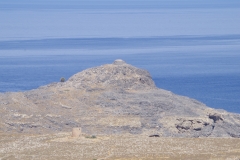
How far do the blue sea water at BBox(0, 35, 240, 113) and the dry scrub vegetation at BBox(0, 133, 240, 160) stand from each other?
42.7 metres

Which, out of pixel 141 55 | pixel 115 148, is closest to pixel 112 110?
pixel 115 148

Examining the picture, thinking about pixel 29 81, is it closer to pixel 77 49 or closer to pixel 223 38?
pixel 77 49

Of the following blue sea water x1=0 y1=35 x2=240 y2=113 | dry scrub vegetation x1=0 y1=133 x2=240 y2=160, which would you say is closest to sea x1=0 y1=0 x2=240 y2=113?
blue sea water x1=0 y1=35 x2=240 y2=113

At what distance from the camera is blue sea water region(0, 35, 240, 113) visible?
9225cm

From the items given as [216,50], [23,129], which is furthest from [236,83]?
[23,129]

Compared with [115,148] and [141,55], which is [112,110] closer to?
[115,148]

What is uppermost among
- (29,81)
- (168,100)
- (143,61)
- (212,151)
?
(143,61)

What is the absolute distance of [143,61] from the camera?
389ft

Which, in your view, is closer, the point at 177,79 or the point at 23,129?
the point at 23,129

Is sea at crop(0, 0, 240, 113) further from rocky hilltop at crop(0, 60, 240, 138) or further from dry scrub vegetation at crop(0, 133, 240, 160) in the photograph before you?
dry scrub vegetation at crop(0, 133, 240, 160)

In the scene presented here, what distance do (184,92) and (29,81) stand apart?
20.9 meters

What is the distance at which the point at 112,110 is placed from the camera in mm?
50312

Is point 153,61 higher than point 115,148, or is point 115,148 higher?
point 153,61

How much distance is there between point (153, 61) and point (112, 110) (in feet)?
229
